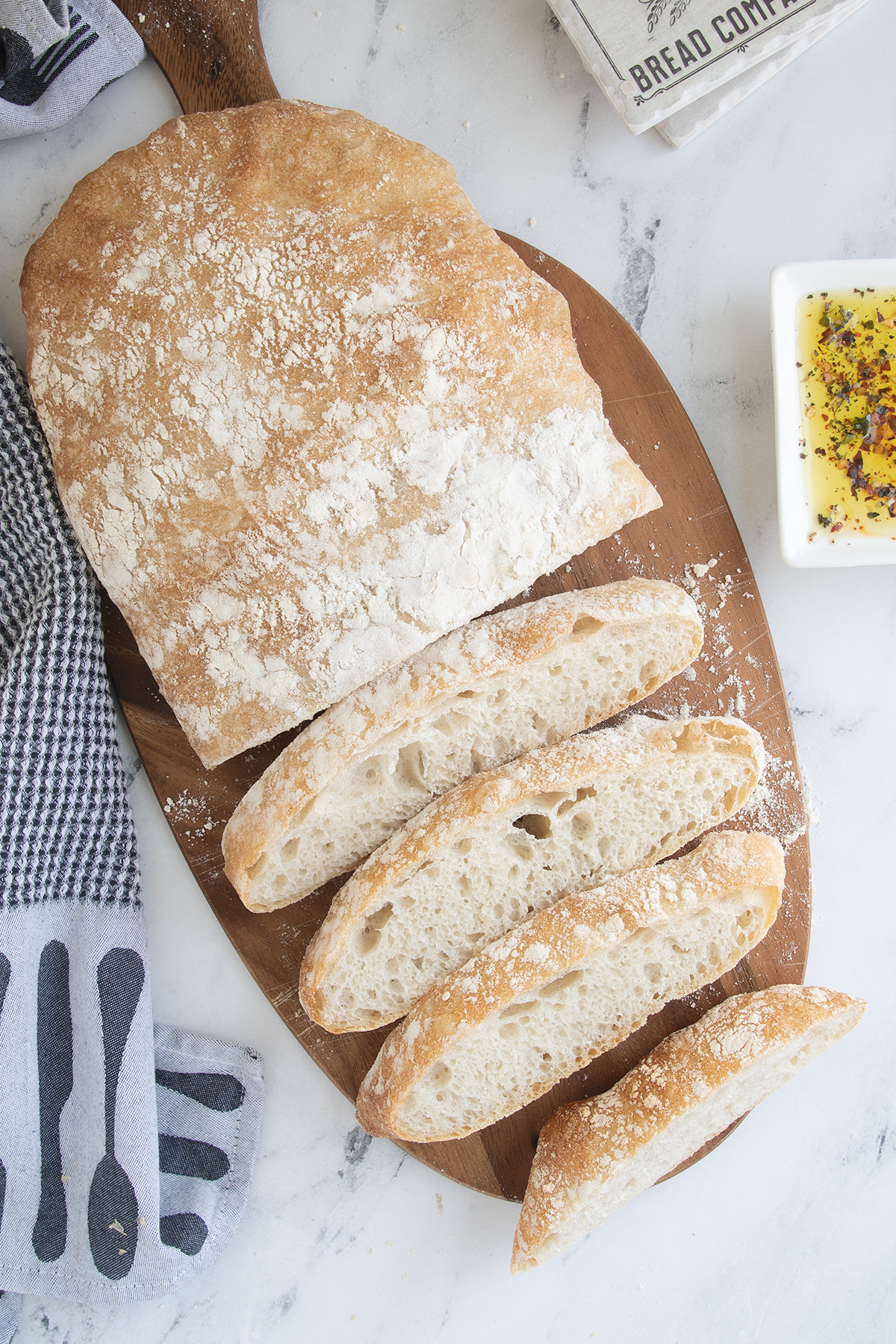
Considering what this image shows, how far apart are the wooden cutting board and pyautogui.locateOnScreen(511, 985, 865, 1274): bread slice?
0.36ft

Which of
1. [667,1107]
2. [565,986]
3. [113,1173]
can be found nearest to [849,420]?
[565,986]

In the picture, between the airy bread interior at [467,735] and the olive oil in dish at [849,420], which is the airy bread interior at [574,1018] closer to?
the airy bread interior at [467,735]

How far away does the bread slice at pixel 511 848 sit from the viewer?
2117 millimetres

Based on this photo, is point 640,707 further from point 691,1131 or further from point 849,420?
point 691,1131

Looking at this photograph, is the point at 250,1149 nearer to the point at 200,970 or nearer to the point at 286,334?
the point at 200,970

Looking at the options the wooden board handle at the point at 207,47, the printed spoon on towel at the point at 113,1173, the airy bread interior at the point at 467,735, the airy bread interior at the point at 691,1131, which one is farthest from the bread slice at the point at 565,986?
the wooden board handle at the point at 207,47

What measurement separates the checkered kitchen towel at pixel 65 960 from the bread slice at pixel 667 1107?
98 cm

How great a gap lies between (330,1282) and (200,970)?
100cm

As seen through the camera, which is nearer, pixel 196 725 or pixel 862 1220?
pixel 196 725

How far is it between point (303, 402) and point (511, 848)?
3.94ft

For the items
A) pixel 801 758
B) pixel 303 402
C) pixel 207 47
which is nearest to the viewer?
pixel 303 402

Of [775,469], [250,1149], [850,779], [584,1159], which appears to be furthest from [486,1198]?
[775,469]

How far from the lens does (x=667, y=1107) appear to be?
2.21 metres

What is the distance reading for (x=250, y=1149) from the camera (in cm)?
249
